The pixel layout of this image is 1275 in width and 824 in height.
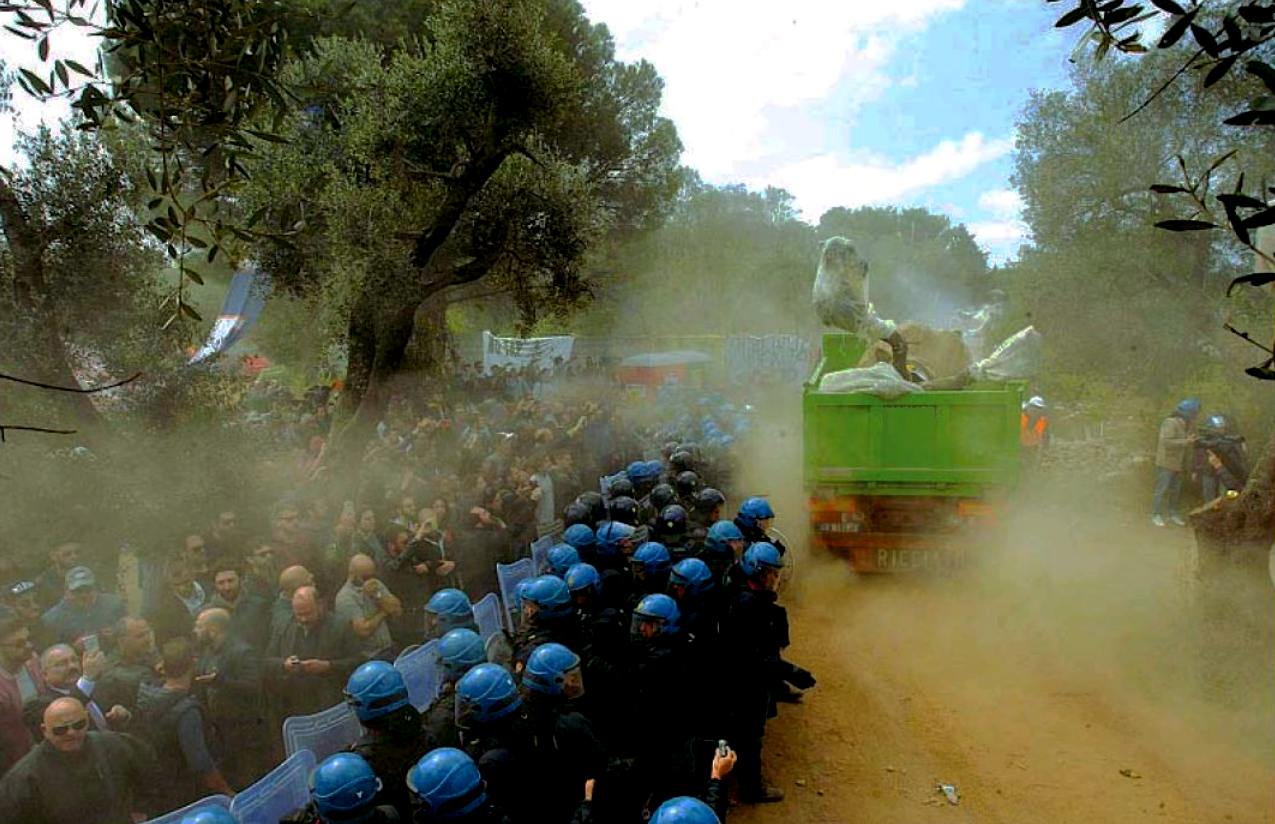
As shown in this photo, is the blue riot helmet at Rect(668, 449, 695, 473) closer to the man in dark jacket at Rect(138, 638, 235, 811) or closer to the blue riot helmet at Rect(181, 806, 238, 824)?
the man in dark jacket at Rect(138, 638, 235, 811)

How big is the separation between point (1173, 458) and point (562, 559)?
30.0 feet

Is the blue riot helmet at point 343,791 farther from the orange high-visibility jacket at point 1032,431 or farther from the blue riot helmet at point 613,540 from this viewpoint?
the orange high-visibility jacket at point 1032,431

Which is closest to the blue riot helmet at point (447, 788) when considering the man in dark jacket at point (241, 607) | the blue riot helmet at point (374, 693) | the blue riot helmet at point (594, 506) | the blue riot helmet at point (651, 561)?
the blue riot helmet at point (374, 693)

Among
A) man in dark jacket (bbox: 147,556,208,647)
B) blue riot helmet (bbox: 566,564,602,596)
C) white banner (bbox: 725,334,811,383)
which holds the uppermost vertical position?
white banner (bbox: 725,334,811,383)

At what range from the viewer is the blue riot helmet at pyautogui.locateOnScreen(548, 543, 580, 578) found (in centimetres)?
571

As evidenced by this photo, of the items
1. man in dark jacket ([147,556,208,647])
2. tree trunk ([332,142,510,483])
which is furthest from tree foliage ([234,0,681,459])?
man in dark jacket ([147,556,208,647])

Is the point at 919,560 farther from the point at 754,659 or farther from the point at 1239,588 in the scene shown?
the point at 754,659

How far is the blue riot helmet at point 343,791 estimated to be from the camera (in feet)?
9.37

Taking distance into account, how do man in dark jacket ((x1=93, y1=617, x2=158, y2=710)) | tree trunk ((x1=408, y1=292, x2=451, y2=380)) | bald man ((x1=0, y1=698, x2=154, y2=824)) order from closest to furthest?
1. bald man ((x1=0, y1=698, x2=154, y2=824))
2. man in dark jacket ((x1=93, y1=617, x2=158, y2=710))
3. tree trunk ((x1=408, y1=292, x2=451, y2=380))

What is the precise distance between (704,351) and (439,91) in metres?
19.9

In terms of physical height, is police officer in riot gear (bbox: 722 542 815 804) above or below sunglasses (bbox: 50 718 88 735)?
below

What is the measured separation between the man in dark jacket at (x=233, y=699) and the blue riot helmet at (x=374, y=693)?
122cm

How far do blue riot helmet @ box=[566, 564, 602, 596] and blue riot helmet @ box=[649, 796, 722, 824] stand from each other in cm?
226

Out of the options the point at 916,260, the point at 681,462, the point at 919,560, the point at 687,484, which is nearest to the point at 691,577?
the point at 687,484
